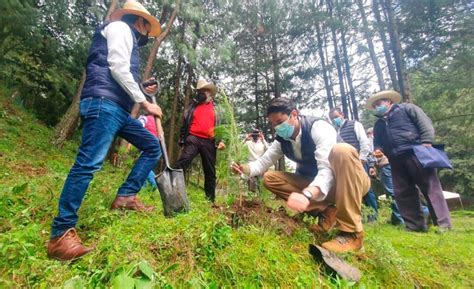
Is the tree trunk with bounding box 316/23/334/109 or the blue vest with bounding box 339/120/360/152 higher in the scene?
the tree trunk with bounding box 316/23/334/109

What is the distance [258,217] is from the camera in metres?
2.61

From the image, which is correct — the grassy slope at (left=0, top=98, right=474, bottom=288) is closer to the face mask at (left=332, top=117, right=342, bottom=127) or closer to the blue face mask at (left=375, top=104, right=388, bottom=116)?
the blue face mask at (left=375, top=104, right=388, bottom=116)

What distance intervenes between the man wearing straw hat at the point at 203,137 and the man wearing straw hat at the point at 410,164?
2508mm

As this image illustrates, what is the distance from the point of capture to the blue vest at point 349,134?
5773 millimetres

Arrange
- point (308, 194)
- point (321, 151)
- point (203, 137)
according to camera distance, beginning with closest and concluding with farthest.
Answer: point (308, 194) < point (321, 151) < point (203, 137)

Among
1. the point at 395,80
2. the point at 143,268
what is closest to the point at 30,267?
the point at 143,268

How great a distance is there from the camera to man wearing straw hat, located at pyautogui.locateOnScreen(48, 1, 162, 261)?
7.10 feet

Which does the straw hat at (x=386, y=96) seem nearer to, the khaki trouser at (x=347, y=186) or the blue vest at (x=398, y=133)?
the blue vest at (x=398, y=133)

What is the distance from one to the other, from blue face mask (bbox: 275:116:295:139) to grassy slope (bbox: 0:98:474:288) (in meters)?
0.77

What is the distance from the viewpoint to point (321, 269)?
219cm

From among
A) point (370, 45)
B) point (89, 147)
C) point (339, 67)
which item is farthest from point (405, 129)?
point (339, 67)

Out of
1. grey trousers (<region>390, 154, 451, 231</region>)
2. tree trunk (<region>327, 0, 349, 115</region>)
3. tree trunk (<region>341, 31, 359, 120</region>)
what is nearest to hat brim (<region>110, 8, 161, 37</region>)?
grey trousers (<region>390, 154, 451, 231</region>)

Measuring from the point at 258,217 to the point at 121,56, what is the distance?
1.64m

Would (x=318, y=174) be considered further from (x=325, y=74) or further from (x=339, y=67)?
(x=325, y=74)
